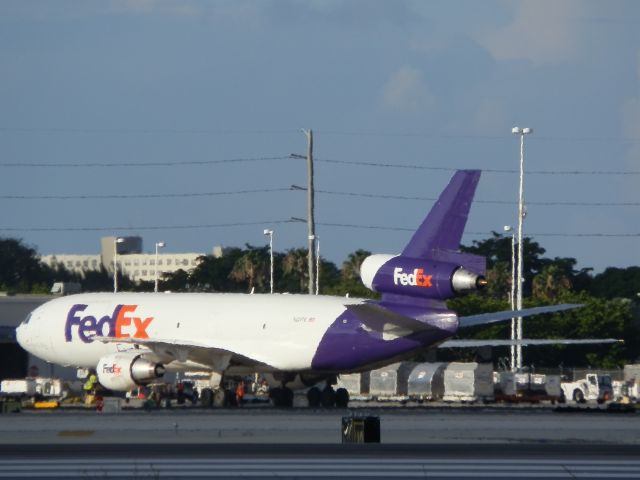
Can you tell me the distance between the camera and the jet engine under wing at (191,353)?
56688 millimetres

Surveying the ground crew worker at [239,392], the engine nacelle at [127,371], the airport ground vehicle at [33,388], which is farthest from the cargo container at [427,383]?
the engine nacelle at [127,371]

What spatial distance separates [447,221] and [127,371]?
1274 centimetres

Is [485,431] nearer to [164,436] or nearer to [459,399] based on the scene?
[164,436]

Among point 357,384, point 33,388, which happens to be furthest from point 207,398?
point 357,384

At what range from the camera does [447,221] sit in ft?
179

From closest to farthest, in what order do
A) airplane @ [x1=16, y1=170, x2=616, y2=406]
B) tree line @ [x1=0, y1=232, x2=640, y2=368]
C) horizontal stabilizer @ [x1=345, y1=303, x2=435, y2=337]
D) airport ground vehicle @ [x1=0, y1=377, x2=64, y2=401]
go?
horizontal stabilizer @ [x1=345, y1=303, x2=435, y2=337] → airplane @ [x1=16, y1=170, x2=616, y2=406] → airport ground vehicle @ [x1=0, y1=377, x2=64, y2=401] → tree line @ [x1=0, y1=232, x2=640, y2=368]

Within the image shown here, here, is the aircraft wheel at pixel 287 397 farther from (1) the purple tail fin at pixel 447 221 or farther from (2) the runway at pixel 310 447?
(2) the runway at pixel 310 447

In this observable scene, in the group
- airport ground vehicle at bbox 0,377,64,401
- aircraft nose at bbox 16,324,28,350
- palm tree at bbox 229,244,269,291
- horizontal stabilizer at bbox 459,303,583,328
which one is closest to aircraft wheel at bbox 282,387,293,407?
horizontal stabilizer at bbox 459,303,583,328

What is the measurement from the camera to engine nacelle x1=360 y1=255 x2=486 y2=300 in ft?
174

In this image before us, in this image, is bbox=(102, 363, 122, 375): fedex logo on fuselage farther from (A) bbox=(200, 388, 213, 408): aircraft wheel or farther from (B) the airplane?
(A) bbox=(200, 388, 213, 408): aircraft wheel

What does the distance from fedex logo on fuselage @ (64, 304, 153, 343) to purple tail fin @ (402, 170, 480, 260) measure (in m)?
11.0

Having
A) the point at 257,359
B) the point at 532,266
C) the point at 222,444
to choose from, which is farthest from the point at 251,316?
the point at 532,266

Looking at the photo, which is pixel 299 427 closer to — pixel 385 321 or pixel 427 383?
pixel 385 321

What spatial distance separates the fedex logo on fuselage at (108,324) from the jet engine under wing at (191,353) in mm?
936
